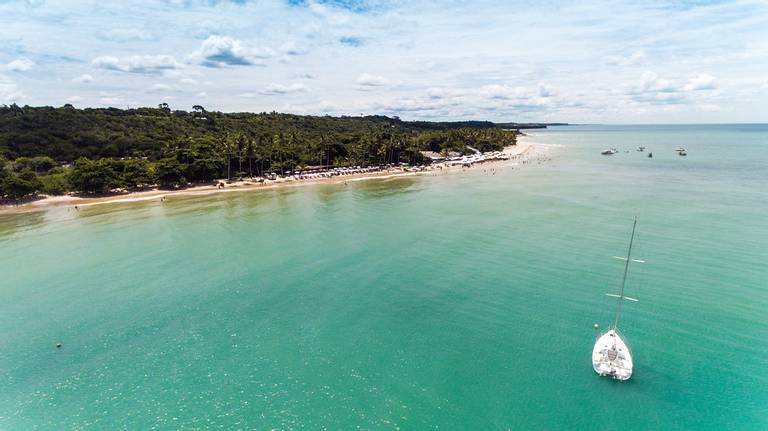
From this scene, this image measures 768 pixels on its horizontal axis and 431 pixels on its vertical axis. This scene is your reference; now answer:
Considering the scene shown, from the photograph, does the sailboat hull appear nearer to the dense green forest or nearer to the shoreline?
the shoreline

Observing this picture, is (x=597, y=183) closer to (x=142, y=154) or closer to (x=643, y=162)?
(x=643, y=162)

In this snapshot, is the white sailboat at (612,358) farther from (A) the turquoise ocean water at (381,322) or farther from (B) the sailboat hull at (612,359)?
(A) the turquoise ocean water at (381,322)

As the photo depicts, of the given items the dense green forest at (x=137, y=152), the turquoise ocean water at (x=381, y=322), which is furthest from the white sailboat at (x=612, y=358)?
the dense green forest at (x=137, y=152)

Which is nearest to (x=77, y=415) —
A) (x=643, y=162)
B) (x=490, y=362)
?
(x=490, y=362)

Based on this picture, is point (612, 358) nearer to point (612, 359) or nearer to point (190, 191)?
point (612, 359)

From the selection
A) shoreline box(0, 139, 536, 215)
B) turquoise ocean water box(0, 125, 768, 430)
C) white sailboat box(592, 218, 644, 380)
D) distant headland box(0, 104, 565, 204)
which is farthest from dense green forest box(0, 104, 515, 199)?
white sailboat box(592, 218, 644, 380)

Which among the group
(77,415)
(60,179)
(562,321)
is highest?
(60,179)

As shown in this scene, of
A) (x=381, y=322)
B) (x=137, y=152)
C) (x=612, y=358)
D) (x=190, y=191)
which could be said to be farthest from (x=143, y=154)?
(x=612, y=358)
